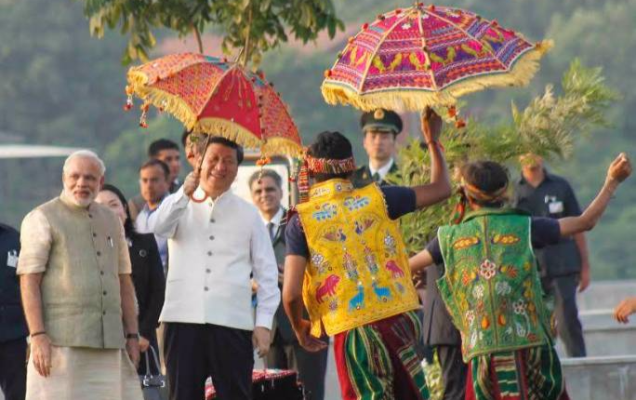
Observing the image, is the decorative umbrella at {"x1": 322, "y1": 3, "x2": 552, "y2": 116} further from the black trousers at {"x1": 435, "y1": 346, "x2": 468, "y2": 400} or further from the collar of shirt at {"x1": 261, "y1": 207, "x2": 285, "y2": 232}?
the collar of shirt at {"x1": 261, "y1": 207, "x2": 285, "y2": 232}

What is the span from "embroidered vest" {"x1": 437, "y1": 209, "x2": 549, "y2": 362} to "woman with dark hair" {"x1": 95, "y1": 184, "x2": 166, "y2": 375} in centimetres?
282

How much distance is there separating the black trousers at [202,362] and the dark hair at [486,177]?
173 centimetres

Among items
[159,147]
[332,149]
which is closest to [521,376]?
[332,149]

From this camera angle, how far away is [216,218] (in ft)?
35.7

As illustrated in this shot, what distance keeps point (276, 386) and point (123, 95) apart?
125 ft

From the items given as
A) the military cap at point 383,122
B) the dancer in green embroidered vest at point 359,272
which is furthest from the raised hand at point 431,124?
the military cap at point 383,122

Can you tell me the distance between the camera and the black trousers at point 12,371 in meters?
12.3

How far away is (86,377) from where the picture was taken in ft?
34.8

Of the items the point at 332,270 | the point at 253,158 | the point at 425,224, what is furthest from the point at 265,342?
the point at 253,158

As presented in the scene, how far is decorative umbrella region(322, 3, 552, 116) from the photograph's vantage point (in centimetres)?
935

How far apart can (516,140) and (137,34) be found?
10.2 feet

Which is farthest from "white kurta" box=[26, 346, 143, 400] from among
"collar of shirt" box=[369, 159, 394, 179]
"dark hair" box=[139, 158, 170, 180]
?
"collar of shirt" box=[369, 159, 394, 179]

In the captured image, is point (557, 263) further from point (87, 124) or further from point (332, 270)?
point (87, 124)

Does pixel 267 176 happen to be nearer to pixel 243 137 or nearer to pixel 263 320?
pixel 263 320
